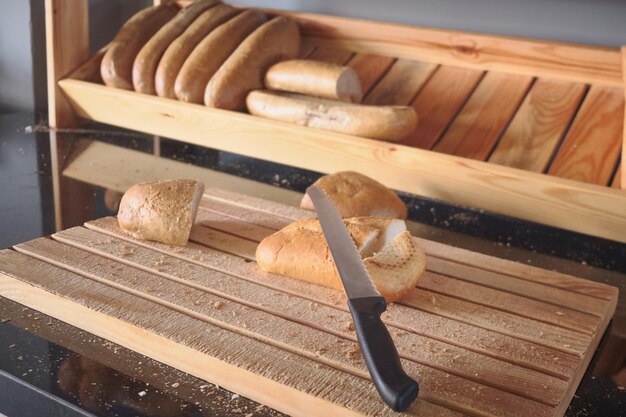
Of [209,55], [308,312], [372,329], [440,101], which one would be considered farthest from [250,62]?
[372,329]

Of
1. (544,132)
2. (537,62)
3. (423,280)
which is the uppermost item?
(537,62)

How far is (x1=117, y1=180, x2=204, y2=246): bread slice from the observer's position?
48.6 inches

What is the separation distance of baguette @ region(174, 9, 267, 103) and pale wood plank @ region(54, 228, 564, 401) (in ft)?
1.91

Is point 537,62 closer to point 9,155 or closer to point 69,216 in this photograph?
point 69,216

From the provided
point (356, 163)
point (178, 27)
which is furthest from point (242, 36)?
point (356, 163)

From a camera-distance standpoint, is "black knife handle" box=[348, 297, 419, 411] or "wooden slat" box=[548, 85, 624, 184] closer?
"black knife handle" box=[348, 297, 419, 411]

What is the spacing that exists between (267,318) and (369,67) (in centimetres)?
98

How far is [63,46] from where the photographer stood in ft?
6.45

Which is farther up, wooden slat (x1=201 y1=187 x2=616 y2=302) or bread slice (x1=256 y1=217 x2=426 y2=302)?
bread slice (x1=256 y1=217 x2=426 y2=302)

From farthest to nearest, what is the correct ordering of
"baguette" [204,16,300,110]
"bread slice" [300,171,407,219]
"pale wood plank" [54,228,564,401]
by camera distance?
"baguette" [204,16,300,110], "bread slice" [300,171,407,219], "pale wood plank" [54,228,564,401]

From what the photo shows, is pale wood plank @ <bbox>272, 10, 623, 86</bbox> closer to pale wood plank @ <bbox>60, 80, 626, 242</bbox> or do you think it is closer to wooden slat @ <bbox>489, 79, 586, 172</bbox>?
wooden slat @ <bbox>489, 79, 586, 172</bbox>

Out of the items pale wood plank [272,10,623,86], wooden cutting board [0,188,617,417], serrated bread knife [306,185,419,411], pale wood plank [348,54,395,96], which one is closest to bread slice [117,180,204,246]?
wooden cutting board [0,188,617,417]

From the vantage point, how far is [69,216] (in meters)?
1.46

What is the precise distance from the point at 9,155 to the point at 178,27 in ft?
1.61
